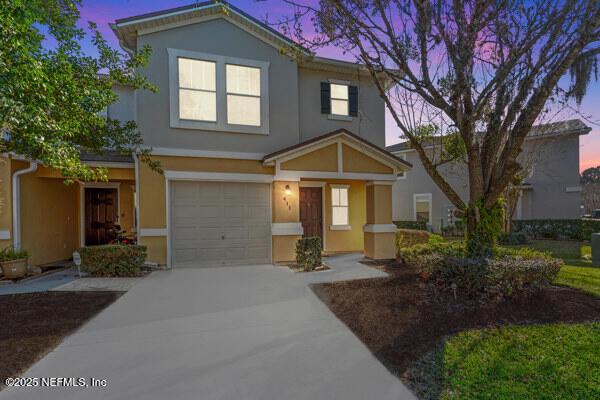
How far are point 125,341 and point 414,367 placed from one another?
12.4 ft

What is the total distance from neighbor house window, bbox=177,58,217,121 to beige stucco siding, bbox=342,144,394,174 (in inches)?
170

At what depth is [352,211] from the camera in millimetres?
11508

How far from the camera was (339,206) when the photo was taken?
11375 mm

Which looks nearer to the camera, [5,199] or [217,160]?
[5,199]

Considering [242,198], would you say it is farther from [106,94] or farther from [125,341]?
[125,341]

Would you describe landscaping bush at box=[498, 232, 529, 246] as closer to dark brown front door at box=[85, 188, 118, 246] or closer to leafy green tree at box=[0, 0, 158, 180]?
leafy green tree at box=[0, 0, 158, 180]

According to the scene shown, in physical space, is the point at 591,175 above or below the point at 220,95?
below

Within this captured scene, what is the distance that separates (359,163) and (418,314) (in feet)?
19.0

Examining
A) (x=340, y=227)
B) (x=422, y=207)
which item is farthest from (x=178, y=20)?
(x=422, y=207)

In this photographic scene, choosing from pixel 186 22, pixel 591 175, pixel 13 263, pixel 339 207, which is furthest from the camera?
pixel 591 175

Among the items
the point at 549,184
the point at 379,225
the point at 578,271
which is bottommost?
the point at 578,271

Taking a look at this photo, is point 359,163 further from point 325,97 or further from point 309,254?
point 309,254

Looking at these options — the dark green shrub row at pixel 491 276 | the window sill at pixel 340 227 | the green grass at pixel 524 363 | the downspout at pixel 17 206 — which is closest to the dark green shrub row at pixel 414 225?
the window sill at pixel 340 227

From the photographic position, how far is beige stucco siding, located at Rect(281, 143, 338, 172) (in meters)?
8.88
